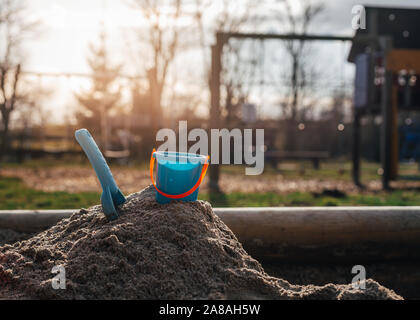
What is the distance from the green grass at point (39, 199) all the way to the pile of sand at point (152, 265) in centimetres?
231

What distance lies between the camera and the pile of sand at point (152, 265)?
1386mm

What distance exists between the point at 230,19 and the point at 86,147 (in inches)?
621

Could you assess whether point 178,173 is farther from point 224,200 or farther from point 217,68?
point 217,68

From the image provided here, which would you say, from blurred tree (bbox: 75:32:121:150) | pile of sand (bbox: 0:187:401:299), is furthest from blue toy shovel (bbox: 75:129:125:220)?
blurred tree (bbox: 75:32:121:150)

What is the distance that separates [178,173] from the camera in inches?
65.7

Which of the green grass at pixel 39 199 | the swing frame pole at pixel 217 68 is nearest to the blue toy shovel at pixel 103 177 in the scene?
the green grass at pixel 39 199

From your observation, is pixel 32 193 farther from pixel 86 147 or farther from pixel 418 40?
pixel 418 40

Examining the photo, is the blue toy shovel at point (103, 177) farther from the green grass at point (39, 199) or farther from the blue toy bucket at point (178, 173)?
the green grass at point (39, 199)

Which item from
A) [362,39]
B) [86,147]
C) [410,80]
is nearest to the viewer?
[86,147]

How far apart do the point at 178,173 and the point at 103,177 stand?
1.32 feet

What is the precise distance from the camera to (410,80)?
824 cm

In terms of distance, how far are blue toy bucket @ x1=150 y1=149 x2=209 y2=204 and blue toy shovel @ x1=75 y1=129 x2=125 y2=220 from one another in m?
0.23
